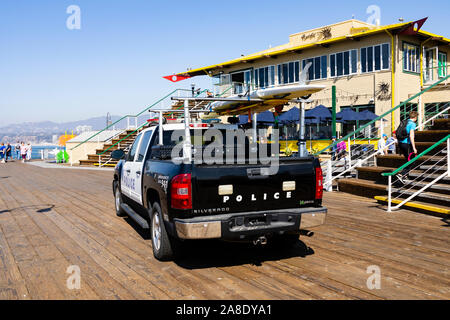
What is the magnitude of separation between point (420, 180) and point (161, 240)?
722 centimetres

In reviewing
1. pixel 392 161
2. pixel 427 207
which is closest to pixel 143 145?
pixel 427 207

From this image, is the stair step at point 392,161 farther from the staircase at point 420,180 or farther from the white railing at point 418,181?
the white railing at point 418,181

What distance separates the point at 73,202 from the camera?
10.7 meters

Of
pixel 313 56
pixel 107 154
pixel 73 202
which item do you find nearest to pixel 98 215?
pixel 73 202

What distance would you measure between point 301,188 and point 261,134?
318 cm

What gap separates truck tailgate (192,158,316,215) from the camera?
15.0ft

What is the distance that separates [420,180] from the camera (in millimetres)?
9562

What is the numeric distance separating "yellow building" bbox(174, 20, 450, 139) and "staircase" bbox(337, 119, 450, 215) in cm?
1006

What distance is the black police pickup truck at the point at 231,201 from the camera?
178 inches

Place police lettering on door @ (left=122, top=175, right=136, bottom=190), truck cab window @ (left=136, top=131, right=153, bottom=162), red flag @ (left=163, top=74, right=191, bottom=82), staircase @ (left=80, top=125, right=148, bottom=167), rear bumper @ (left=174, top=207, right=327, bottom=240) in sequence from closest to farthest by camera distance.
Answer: rear bumper @ (left=174, top=207, right=327, bottom=240)
truck cab window @ (left=136, top=131, right=153, bottom=162)
police lettering on door @ (left=122, top=175, right=136, bottom=190)
staircase @ (left=80, top=125, right=148, bottom=167)
red flag @ (left=163, top=74, right=191, bottom=82)

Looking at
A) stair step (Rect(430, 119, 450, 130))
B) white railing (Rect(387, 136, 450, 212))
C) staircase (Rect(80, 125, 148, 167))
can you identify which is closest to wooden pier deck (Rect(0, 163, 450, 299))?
white railing (Rect(387, 136, 450, 212))

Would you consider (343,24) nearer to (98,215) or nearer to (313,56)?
(313,56)

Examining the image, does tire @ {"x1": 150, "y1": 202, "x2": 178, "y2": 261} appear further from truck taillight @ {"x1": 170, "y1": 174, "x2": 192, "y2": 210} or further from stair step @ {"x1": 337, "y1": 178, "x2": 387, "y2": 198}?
stair step @ {"x1": 337, "y1": 178, "x2": 387, "y2": 198}

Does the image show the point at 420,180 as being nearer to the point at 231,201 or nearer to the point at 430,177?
the point at 430,177
